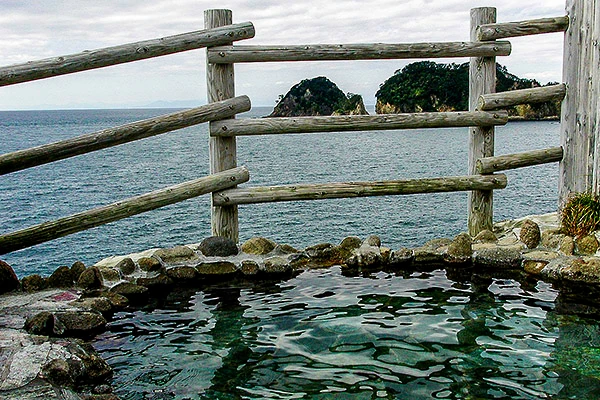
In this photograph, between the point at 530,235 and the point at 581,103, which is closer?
the point at 530,235

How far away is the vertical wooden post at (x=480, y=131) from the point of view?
7.96 m

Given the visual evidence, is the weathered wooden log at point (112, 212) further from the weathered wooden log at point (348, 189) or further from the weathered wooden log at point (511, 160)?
the weathered wooden log at point (511, 160)

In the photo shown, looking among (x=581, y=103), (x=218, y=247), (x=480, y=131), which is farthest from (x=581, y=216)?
(x=218, y=247)

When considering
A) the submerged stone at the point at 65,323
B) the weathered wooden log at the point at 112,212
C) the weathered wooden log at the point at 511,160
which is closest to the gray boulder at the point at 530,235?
the weathered wooden log at the point at 511,160

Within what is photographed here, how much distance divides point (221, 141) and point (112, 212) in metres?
1.53

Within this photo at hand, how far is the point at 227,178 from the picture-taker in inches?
292

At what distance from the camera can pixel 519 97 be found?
800cm

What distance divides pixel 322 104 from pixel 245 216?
184 feet

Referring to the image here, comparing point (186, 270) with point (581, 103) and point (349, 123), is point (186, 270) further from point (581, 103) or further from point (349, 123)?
point (581, 103)

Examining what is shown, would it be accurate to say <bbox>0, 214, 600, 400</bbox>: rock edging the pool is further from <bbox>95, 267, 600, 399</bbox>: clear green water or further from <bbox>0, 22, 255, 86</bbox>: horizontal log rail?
<bbox>0, 22, 255, 86</bbox>: horizontal log rail

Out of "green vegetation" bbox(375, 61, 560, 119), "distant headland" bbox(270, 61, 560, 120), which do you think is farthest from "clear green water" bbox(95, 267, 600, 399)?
"green vegetation" bbox(375, 61, 560, 119)

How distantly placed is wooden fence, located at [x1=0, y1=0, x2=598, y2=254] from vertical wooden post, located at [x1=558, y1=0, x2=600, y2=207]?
51 mm

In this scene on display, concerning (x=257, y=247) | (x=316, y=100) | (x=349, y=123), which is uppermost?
(x=316, y=100)

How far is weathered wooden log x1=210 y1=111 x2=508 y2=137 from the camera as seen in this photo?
7.41m
